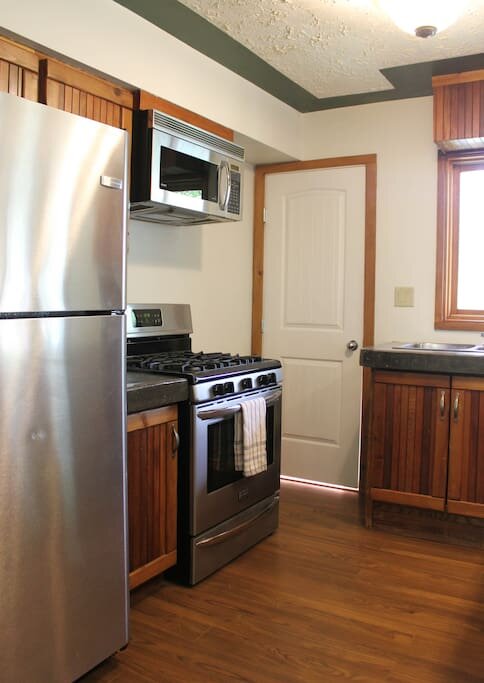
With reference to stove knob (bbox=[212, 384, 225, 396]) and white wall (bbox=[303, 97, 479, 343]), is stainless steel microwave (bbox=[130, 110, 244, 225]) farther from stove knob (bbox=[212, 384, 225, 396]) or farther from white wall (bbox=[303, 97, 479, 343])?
white wall (bbox=[303, 97, 479, 343])

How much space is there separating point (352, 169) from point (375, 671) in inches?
112

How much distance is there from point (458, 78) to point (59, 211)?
98.2 inches

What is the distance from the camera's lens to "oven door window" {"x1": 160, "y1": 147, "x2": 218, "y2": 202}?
107 inches

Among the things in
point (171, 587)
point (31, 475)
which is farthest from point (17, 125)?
point (171, 587)

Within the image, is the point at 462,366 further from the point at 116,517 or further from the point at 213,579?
the point at 116,517

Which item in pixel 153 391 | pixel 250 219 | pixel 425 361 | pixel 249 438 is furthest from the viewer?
pixel 250 219

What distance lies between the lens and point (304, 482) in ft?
13.4

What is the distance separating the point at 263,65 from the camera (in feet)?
10.8

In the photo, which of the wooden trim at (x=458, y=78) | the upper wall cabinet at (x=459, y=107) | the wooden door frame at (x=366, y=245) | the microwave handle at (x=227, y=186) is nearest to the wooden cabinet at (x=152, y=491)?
the microwave handle at (x=227, y=186)

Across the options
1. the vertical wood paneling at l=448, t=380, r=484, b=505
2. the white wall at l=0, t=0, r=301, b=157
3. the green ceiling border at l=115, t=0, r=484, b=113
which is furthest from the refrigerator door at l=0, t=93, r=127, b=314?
the vertical wood paneling at l=448, t=380, r=484, b=505

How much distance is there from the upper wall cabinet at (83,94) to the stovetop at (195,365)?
973 millimetres

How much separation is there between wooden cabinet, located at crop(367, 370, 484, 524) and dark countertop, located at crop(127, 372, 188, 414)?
119cm

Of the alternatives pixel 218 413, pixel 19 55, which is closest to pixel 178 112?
pixel 19 55

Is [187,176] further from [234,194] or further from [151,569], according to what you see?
[151,569]
